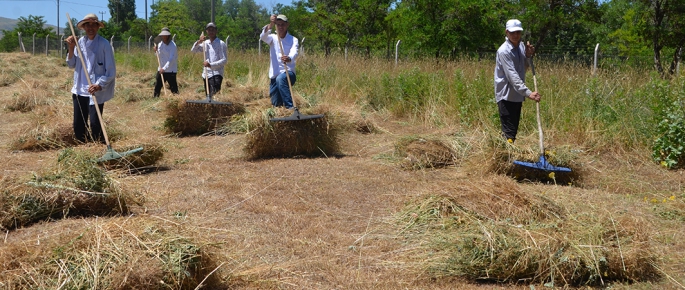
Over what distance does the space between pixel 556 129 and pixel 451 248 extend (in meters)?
5.01

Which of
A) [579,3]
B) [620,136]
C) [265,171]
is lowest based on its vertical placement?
[265,171]

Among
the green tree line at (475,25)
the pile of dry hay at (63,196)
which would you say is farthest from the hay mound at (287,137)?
the green tree line at (475,25)

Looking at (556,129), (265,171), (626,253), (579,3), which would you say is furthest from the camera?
(579,3)

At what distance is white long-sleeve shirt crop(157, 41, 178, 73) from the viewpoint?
497 inches

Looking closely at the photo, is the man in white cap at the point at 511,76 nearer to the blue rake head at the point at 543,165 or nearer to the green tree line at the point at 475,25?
the blue rake head at the point at 543,165

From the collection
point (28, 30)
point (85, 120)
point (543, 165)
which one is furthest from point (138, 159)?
point (28, 30)

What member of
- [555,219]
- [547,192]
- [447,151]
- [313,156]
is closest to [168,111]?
[313,156]

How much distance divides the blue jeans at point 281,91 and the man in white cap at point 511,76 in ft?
9.26

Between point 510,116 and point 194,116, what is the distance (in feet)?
15.4

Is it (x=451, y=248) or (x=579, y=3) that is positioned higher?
(x=579, y=3)

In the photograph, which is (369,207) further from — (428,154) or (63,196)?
(63,196)

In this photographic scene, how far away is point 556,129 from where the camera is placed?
8.66 meters

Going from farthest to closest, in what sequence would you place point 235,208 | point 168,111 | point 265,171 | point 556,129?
point 168,111
point 556,129
point 265,171
point 235,208

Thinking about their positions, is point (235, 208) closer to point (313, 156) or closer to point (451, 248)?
point (451, 248)
